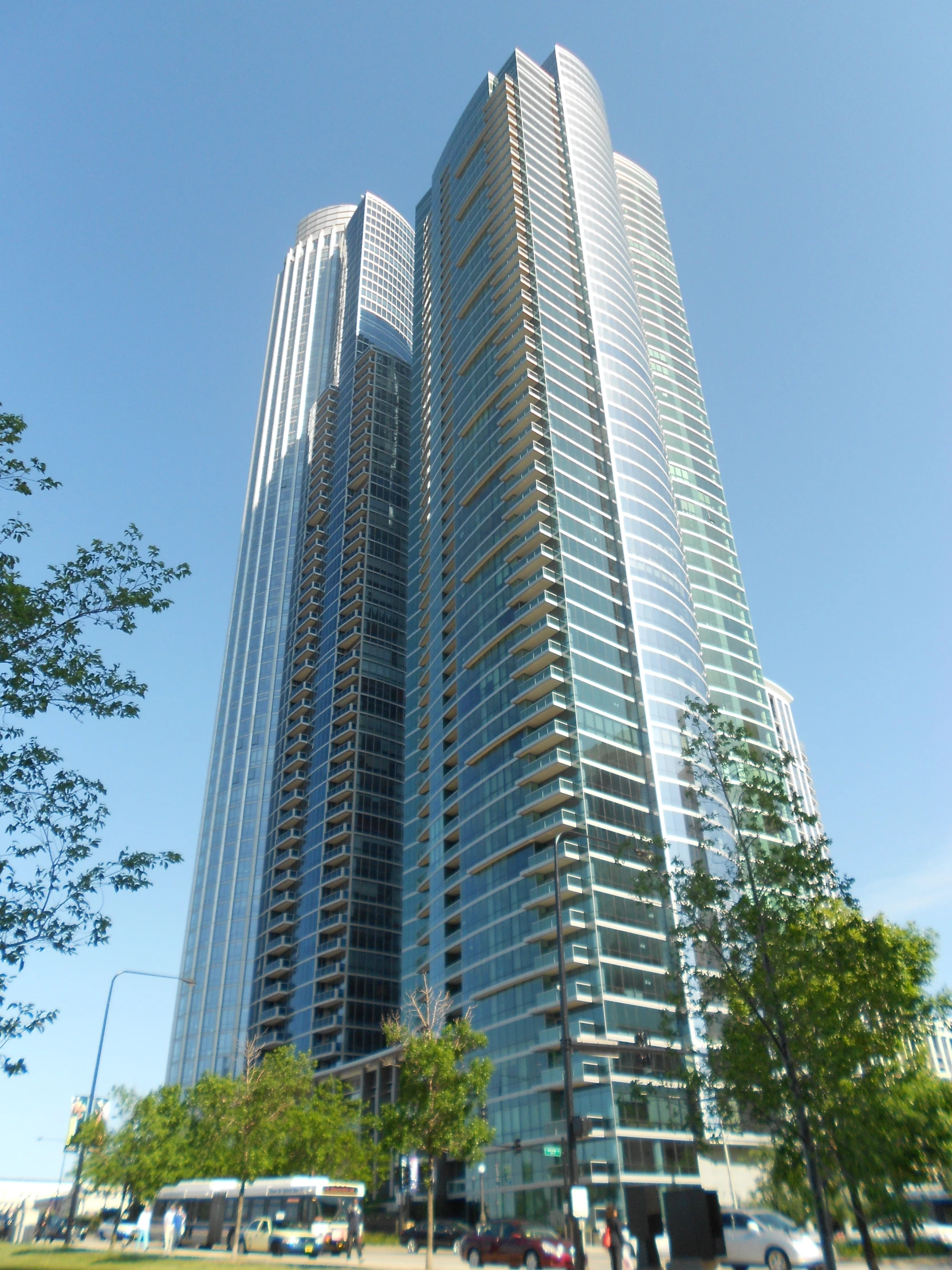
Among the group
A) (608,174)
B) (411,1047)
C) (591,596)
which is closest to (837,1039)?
(411,1047)

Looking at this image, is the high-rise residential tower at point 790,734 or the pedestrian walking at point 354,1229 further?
the high-rise residential tower at point 790,734

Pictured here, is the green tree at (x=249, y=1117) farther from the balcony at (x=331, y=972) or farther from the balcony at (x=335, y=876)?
the balcony at (x=335, y=876)

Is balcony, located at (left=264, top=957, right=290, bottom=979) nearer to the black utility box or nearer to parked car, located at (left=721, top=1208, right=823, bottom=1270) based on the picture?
parked car, located at (left=721, top=1208, right=823, bottom=1270)

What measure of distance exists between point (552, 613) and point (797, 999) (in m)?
52.5

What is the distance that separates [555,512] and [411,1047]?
176 ft

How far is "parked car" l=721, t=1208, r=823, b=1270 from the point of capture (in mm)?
27328

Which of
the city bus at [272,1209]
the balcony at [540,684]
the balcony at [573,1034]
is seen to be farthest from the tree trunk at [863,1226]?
the balcony at [540,684]

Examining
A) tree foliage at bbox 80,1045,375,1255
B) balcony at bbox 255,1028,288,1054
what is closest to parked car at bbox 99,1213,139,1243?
tree foliage at bbox 80,1045,375,1255

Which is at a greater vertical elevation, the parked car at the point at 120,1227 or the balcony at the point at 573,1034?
the balcony at the point at 573,1034

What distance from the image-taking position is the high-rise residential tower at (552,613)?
65.3 m

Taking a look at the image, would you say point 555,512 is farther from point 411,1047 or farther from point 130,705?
point 130,705

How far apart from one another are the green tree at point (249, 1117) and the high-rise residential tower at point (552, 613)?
15298 mm

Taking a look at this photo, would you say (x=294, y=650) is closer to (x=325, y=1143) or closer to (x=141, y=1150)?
(x=325, y=1143)

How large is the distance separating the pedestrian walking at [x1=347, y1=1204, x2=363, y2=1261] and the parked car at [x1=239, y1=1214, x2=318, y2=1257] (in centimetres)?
175
